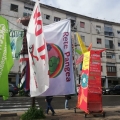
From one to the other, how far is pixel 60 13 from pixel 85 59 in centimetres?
2648

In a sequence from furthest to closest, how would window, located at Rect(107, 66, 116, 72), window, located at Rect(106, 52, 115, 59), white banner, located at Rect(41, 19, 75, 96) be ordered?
window, located at Rect(106, 52, 115, 59) → window, located at Rect(107, 66, 116, 72) → white banner, located at Rect(41, 19, 75, 96)

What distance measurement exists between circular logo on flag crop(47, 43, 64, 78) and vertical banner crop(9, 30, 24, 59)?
144 cm

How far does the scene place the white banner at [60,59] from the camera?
7438mm

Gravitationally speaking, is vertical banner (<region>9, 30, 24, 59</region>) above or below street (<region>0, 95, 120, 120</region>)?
above

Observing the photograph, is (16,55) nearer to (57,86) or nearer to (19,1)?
(57,86)

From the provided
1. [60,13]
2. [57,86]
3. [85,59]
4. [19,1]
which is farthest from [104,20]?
[57,86]

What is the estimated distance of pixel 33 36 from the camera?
6.80 m

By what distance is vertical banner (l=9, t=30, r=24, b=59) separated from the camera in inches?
308

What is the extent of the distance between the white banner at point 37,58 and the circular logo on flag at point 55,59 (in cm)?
105

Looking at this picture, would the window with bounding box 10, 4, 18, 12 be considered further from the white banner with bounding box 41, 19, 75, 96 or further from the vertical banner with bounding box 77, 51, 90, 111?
the white banner with bounding box 41, 19, 75, 96

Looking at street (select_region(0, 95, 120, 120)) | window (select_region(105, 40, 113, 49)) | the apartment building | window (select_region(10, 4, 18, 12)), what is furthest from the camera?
window (select_region(105, 40, 113, 49))

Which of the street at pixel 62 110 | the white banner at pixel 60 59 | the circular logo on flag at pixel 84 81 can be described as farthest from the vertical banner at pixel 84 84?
the white banner at pixel 60 59

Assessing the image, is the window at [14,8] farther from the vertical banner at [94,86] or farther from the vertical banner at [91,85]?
the vertical banner at [94,86]

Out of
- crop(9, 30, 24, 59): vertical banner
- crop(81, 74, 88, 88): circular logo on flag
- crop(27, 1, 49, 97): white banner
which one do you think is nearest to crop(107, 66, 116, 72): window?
crop(81, 74, 88, 88): circular logo on flag
